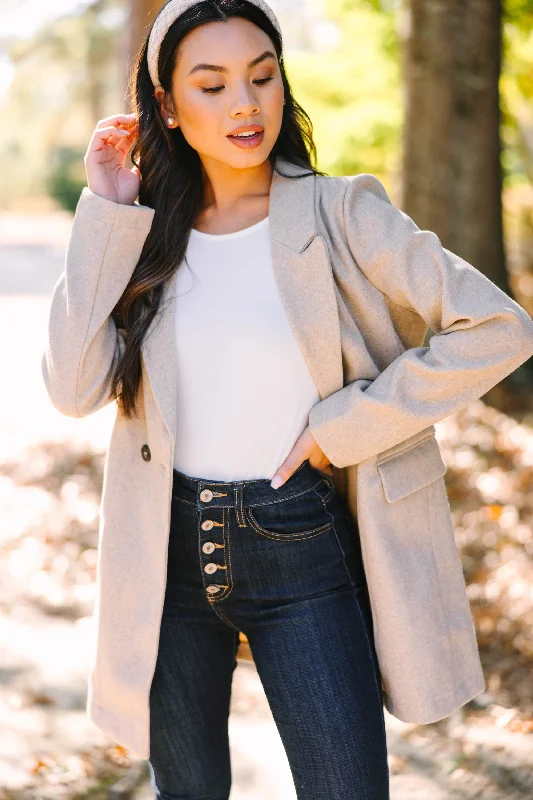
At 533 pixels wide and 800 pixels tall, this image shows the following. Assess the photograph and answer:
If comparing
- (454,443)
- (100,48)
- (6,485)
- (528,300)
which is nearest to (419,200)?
(454,443)

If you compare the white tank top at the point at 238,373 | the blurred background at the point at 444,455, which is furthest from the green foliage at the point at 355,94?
the white tank top at the point at 238,373

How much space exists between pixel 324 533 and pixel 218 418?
34 centimetres

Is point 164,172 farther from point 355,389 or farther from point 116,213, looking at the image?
point 355,389

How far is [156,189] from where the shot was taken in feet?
7.83

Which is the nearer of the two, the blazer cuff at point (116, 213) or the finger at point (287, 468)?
the finger at point (287, 468)

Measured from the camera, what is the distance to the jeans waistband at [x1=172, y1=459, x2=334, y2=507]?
209cm

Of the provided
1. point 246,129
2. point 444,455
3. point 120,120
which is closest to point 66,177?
point 444,455

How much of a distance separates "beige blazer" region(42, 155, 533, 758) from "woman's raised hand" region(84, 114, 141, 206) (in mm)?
74

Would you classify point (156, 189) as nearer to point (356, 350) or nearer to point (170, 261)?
point (170, 261)

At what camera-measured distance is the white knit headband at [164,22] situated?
2.17 meters

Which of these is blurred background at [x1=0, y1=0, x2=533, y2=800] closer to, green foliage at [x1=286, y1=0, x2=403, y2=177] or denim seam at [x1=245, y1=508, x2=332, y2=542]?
green foliage at [x1=286, y1=0, x2=403, y2=177]

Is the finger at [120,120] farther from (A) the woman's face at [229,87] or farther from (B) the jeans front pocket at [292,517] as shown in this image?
(B) the jeans front pocket at [292,517]

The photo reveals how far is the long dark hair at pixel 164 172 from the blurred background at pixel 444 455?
2.64 ft

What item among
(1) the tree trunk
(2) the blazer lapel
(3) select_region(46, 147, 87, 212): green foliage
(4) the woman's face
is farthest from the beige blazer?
(3) select_region(46, 147, 87, 212): green foliage
